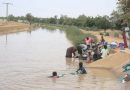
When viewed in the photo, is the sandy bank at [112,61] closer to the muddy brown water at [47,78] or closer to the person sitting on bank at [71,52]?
the muddy brown water at [47,78]

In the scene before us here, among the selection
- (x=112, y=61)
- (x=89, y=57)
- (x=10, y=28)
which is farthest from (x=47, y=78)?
(x=10, y=28)

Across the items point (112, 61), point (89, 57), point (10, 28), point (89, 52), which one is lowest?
point (10, 28)

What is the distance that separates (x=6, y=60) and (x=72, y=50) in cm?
469

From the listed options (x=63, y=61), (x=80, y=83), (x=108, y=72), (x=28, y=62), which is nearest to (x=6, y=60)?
(x=28, y=62)

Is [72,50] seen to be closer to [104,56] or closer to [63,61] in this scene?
[63,61]

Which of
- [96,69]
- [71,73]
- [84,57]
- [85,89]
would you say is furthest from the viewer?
[84,57]

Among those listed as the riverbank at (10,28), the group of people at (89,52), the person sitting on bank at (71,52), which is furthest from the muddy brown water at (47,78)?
the riverbank at (10,28)

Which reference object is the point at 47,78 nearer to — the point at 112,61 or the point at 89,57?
the point at 112,61

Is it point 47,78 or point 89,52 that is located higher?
point 89,52

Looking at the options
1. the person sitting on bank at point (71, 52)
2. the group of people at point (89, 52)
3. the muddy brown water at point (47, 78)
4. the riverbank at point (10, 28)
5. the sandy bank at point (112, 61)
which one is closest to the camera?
the muddy brown water at point (47, 78)

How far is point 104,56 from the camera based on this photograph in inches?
937

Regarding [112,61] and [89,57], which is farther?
[89,57]

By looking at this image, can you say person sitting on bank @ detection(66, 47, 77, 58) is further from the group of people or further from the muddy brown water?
the muddy brown water

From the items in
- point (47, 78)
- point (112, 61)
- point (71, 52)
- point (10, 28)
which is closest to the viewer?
point (47, 78)
